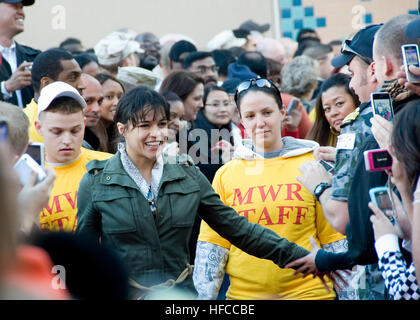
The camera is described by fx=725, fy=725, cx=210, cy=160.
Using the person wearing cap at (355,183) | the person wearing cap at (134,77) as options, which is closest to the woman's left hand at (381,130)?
the person wearing cap at (355,183)

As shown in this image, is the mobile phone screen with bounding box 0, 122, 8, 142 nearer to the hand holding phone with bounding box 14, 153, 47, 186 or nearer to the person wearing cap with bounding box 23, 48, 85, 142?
the hand holding phone with bounding box 14, 153, 47, 186

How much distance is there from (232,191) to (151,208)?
0.76 meters

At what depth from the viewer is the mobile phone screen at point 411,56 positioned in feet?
9.64

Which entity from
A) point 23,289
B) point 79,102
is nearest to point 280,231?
point 79,102

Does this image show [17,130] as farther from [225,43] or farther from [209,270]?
[225,43]

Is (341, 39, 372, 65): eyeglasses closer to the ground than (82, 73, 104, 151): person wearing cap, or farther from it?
farther from it

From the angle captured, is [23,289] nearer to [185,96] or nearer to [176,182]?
[176,182]

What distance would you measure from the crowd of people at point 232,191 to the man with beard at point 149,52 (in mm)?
2872

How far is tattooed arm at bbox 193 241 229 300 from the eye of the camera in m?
4.11

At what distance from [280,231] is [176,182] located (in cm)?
74

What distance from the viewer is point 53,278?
1513mm

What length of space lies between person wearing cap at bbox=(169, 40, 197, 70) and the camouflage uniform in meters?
4.87

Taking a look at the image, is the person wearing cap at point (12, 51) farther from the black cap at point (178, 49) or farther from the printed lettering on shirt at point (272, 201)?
the black cap at point (178, 49)

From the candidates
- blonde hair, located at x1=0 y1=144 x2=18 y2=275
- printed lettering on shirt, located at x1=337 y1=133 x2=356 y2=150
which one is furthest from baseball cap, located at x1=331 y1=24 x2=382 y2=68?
blonde hair, located at x1=0 y1=144 x2=18 y2=275
